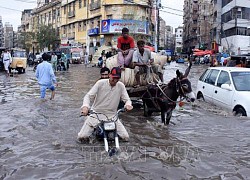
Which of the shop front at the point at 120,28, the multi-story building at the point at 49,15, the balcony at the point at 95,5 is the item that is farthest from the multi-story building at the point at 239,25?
the multi-story building at the point at 49,15

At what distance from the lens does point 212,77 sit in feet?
40.2

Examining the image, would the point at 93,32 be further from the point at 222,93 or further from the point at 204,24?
the point at 222,93

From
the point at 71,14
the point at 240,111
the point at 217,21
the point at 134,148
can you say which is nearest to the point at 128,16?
the point at 71,14

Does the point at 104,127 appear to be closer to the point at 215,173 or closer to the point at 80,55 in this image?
the point at 215,173

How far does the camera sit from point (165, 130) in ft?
28.5

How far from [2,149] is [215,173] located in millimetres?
3995

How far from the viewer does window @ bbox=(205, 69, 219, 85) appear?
11990mm

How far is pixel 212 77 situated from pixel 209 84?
0.26 meters

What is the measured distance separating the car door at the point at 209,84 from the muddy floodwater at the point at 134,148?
934 millimetres

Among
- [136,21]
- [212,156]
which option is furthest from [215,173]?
[136,21]

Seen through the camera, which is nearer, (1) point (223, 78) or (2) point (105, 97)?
(2) point (105, 97)

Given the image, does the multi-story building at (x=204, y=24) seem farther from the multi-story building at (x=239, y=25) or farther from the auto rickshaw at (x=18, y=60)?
the auto rickshaw at (x=18, y=60)

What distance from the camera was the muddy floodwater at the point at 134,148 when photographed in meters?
5.65

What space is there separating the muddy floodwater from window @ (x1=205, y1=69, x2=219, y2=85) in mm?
1276
